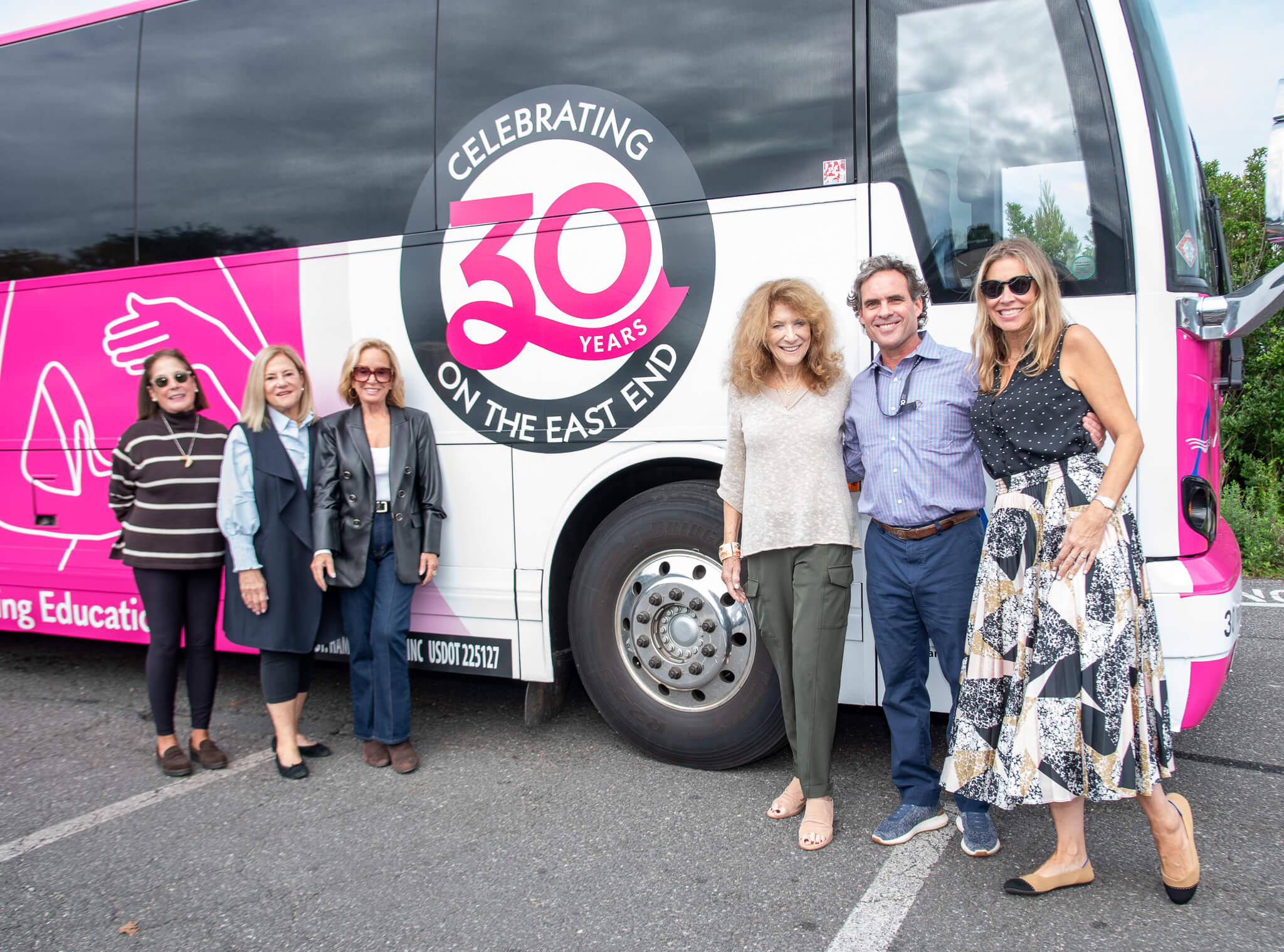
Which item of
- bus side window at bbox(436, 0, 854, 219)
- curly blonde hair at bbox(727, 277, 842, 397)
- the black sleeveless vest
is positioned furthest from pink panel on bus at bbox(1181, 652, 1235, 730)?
the black sleeveless vest

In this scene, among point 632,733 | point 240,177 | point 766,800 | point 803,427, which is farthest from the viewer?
point 240,177

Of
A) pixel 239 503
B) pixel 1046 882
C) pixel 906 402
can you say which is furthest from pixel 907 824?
pixel 239 503

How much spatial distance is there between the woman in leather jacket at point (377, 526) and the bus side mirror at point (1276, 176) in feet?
9.95

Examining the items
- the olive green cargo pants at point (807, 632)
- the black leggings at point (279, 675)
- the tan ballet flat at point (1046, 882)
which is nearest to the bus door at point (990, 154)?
the olive green cargo pants at point (807, 632)

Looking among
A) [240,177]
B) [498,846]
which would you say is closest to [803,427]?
[498,846]

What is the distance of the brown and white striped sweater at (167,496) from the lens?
3.73m

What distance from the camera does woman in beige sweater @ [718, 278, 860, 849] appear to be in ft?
9.84

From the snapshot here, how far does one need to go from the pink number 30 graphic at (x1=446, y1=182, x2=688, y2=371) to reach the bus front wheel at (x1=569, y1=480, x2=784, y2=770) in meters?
0.66

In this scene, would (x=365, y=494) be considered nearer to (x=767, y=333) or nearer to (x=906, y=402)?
(x=767, y=333)

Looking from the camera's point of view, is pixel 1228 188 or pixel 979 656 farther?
pixel 1228 188

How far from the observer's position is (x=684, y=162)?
11.4ft

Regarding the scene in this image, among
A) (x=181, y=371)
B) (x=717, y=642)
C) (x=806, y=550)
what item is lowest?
(x=717, y=642)

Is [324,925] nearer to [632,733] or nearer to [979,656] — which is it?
[632,733]

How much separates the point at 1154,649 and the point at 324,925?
2.48 metres
